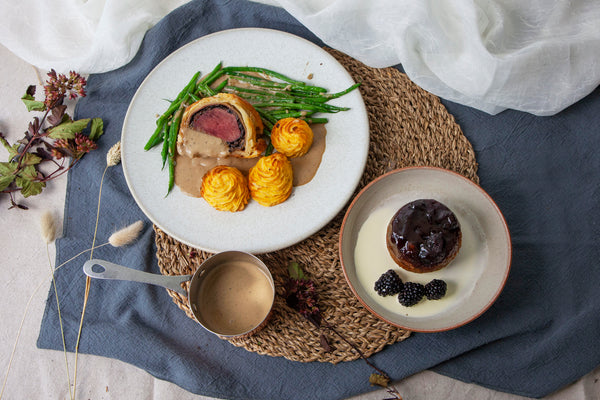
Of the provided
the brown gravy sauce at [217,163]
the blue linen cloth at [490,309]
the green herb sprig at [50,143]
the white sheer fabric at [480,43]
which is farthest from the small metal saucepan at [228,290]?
the white sheer fabric at [480,43]

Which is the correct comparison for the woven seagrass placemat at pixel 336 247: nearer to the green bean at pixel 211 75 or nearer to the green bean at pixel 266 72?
the green bean at pixel 266 72

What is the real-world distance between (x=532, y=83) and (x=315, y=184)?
111 centimetres

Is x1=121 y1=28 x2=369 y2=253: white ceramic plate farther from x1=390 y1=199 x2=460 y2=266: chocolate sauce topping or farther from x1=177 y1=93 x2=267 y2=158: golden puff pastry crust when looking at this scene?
x1=390 y1=199 x2=460 y2=266: chocolate sauce topping

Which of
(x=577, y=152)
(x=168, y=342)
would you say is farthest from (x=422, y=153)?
(x=168, y=342)

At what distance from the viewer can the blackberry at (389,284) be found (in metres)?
1.97

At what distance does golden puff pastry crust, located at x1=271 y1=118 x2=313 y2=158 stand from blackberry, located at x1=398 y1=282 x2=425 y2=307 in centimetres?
74

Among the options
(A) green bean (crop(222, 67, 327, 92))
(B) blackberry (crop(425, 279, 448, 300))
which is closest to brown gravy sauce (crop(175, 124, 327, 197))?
(A) green bean (crop(222, 67, 327, 92))

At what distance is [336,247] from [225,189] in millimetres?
576

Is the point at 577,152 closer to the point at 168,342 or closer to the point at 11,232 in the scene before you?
the point at 168,342

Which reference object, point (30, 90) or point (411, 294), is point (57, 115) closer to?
point (30, 90)

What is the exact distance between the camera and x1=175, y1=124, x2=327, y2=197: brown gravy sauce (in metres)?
2.18

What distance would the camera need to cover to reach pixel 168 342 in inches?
90.0

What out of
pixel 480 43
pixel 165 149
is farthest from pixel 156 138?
pixel 480 43

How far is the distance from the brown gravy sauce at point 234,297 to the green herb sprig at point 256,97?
479mm
